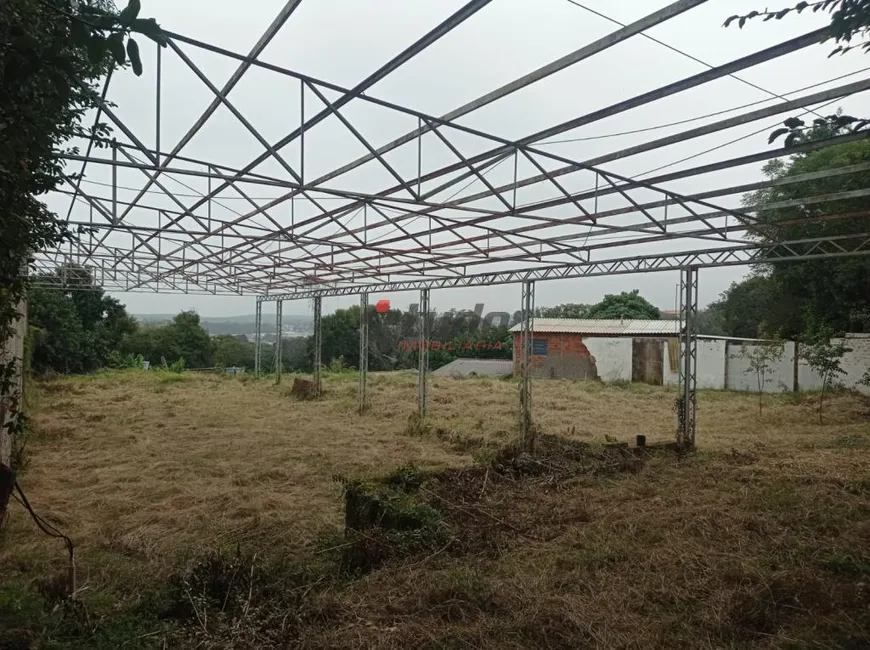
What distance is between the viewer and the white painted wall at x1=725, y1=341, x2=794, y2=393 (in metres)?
21.3

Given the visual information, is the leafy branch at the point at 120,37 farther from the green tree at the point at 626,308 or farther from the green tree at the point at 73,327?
the green tree at the point at 626,308

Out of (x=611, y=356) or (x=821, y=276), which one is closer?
(x=821, y=276)

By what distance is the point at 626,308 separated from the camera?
121 ft

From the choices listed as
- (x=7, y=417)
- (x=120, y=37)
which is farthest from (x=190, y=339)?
(x=120, y=37)

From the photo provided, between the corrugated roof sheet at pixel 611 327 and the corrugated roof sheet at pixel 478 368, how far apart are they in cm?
233

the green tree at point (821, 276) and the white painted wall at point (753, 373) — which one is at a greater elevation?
the green tree at point (821, 276)

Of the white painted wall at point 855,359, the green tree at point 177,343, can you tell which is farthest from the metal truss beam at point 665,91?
the green tree at point 177,343

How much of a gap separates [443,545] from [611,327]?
2533 centimetres

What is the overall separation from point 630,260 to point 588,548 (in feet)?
25.0

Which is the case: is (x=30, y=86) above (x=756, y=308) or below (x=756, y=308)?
below

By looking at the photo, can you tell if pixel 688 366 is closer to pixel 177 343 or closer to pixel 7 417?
pixel 7 417

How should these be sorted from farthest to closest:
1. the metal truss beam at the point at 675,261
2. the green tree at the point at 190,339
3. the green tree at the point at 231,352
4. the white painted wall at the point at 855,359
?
the green tree at the point at 231,352
the green tree at the point at 190,339
the white painted wall at the point at 855,359
the metal truss beam at the point at 675,261

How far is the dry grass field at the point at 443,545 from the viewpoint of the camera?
367cm

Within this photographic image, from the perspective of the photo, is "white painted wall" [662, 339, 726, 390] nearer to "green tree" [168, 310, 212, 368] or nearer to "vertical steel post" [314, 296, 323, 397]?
"vertical steel post" [314, 296, 323, 397]
